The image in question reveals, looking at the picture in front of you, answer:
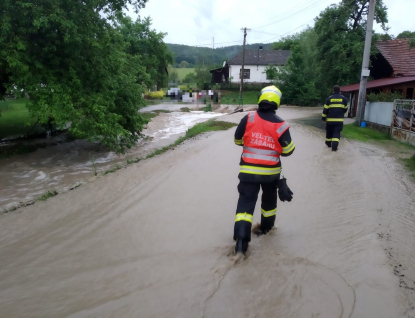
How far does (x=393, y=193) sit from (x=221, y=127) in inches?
396

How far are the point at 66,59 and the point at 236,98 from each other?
39600 millimetres

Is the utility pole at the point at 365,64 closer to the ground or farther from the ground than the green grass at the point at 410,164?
farther from the ground

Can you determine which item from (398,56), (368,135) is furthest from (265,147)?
(398,56)

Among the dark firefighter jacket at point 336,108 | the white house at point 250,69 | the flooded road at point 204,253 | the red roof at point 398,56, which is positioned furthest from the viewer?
the white house at point 250,69

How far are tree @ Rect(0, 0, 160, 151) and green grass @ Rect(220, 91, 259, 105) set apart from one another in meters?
32.0

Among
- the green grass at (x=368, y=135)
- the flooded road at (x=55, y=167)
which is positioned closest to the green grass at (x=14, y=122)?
the flooded road at (x=55, y=167)

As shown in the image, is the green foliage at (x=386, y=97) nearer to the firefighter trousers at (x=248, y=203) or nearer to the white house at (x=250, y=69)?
the firefighter trousers at (x=248, y=203)

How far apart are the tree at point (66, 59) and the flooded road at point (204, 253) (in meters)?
5.47

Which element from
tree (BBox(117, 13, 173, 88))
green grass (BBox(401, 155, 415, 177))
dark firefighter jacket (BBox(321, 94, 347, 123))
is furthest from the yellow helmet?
tree (BBox(117, 13, 173, 88))

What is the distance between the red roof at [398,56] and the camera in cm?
2493

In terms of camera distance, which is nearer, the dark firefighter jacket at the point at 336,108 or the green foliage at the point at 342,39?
the dark firefighter jacket at the point at 336,108

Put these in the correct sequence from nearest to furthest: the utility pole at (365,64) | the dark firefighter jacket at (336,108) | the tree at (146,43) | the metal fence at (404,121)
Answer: the dark firefighter jacket at (336,108), the metal fence at (404,121), the utility pole at (365,64), the tree at (146,43)

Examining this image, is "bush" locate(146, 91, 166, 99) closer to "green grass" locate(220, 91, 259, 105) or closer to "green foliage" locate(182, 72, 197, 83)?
"green grass" locate(220, 91, 259, 105)

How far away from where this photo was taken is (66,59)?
41.7 feet
